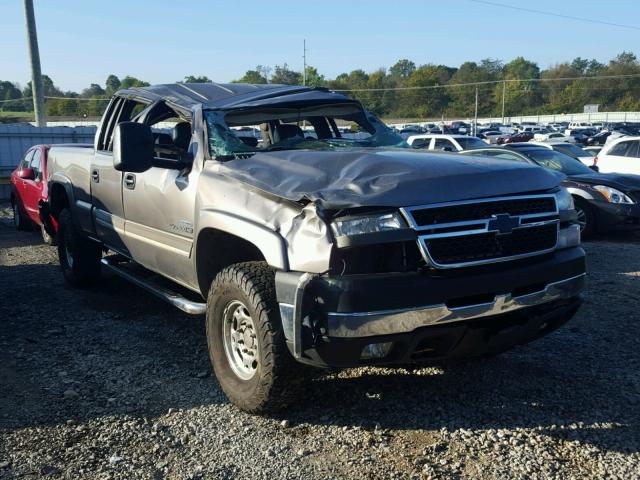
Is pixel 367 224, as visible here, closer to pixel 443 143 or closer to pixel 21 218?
pixel 21 218

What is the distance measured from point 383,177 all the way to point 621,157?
39.7 ft

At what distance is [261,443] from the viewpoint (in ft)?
11.2

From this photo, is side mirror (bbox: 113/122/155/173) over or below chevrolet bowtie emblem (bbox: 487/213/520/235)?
over

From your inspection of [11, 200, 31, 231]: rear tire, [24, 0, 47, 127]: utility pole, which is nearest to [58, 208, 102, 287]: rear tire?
[11, 200, 31, 231]: rear tire

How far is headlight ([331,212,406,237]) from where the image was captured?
311cm

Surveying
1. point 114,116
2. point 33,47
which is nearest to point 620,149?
point 114,116

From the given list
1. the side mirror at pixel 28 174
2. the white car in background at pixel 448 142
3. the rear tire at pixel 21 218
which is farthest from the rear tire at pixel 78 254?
the white car in background at pixel 448 142

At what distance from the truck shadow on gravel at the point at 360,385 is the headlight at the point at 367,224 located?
1.19 metres

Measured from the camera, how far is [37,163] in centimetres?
1096

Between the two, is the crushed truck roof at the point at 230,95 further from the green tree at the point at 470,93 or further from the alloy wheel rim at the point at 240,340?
the green tree at the point at 470,93

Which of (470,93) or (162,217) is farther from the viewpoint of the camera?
(470,93)

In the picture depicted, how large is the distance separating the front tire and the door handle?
5.32ft

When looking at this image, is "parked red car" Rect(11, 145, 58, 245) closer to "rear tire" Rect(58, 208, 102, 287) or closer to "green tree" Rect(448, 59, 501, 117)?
"rear tire" Rect(58, 208, 102, 287)

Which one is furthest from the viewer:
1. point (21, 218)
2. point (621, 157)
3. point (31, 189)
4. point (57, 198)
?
point (621, 157)
